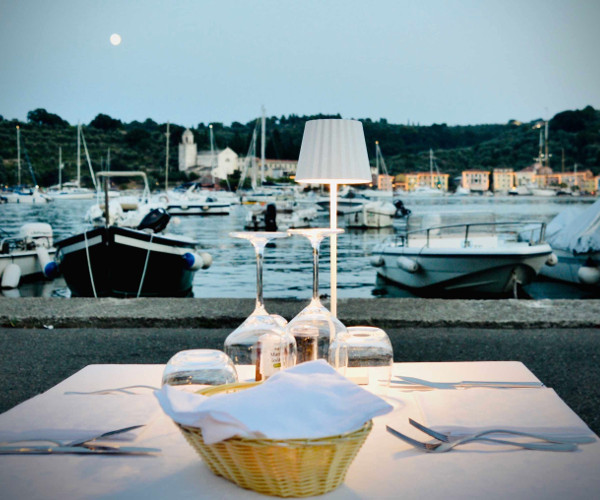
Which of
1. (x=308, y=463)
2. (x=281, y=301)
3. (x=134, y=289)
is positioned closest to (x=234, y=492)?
(x=308, y=463)

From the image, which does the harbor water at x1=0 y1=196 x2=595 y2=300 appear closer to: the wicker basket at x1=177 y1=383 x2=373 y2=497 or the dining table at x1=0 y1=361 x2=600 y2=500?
the dining table at x1=0 y1=361 x2=600 y2=500

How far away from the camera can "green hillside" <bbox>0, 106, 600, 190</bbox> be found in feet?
283

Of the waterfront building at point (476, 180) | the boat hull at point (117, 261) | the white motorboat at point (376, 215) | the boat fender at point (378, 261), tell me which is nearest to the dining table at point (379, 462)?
the boat hull at point (117, 261)

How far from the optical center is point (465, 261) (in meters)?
10.9

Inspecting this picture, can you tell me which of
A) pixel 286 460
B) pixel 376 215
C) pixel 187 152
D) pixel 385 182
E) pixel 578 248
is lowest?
pixel 376 215

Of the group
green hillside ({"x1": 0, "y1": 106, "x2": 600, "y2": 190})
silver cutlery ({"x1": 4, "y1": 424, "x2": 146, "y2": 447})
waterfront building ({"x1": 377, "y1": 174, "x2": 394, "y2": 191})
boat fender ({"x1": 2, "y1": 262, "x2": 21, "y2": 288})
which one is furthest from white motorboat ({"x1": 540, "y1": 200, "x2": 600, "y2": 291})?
waterfront building ({"x1": 377, "y1": 174, "x2": 394, "y2": 191})

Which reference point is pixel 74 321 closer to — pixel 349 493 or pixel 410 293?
pixel 349 493

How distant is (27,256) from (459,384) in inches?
587

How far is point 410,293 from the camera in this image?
13008 mm

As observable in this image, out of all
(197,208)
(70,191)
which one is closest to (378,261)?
(197,208)

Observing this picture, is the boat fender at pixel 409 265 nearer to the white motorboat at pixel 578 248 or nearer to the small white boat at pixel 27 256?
the white motorboat at pixel 578 248

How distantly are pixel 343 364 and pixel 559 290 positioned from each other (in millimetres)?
13789

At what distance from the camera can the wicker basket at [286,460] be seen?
106 centimetres

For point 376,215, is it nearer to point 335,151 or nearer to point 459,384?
point 335,151
